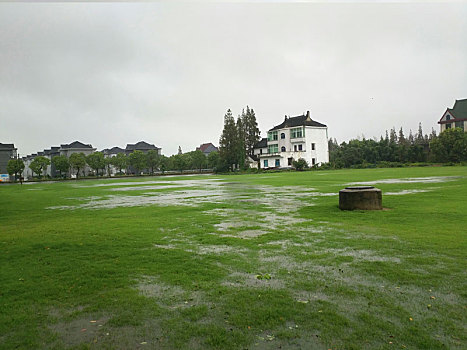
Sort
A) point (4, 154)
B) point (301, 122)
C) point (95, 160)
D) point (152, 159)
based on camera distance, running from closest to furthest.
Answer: point (301, 122) → point (95, 160) → point (4, 154) → point (152, 159)

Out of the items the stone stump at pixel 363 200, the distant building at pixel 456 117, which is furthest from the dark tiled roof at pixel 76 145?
the stone stump at pixel 363 200

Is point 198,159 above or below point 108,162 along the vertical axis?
below

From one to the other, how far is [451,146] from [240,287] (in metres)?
76.7

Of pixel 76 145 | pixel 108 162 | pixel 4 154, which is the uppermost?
pixel 76 145

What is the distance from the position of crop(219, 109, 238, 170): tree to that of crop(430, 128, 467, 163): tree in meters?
45.5

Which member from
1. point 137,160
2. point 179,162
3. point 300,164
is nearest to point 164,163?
point 179,162

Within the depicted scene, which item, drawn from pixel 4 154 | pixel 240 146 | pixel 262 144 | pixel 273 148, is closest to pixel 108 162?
pixel 4 154

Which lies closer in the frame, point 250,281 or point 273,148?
point 250,281

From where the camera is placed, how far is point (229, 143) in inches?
→ 3639

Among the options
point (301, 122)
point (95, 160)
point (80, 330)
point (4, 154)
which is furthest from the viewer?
point (4, 154)

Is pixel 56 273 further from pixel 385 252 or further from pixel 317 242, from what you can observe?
pixel 385 252

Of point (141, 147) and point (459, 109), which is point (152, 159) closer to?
point (141, 147)

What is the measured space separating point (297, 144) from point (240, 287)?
277 feet

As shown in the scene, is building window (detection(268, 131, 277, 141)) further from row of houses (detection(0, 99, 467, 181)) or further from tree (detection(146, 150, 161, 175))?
tree (detection(146, 150, 161, 175))
